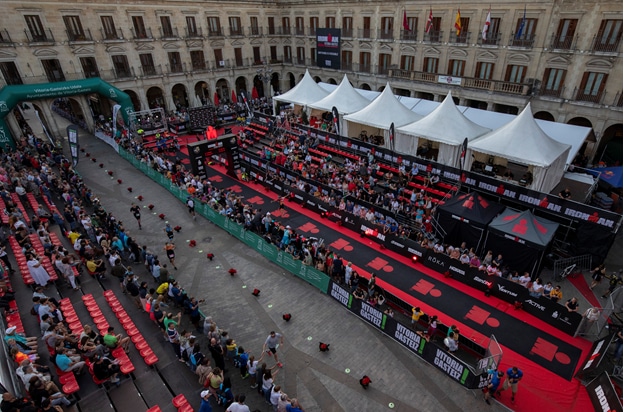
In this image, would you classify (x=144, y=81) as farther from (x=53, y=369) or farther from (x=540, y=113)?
(x=540, y=113)

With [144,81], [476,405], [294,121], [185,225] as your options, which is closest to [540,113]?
[294,121]

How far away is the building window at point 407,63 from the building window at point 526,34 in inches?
378

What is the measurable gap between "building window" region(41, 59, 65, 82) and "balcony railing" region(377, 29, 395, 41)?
104 feet

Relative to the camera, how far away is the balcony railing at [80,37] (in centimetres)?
3306

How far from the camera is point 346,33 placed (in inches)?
1560

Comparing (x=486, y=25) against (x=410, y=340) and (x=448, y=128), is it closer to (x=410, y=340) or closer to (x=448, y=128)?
(x=448, y=128)

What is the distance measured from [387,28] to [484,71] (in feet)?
36.9

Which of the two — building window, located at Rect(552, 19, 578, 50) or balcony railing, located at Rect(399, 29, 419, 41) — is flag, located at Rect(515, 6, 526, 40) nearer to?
building window, located at Rect(552, 19, 578, 50)

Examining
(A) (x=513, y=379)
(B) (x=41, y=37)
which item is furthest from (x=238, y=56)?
(A) (x=513, y=379)

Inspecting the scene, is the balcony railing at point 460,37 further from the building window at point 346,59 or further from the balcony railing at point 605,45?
the building window at point 346,59

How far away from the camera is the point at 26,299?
12953 millimetres

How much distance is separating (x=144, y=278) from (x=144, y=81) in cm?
3056

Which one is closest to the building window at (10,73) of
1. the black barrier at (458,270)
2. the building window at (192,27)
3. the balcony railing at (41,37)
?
the balcony railing at (41,37)

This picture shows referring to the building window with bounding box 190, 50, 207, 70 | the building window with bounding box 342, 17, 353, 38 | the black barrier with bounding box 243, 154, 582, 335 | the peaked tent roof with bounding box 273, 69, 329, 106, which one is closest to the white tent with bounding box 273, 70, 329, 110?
the peaked tent roof with bounding box 273, 69, 329, 106
